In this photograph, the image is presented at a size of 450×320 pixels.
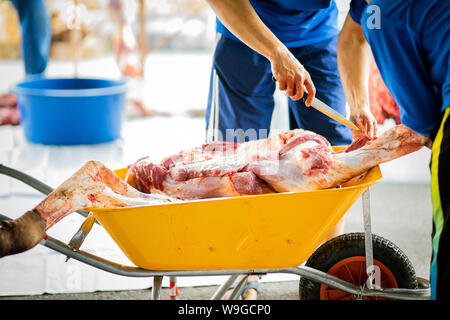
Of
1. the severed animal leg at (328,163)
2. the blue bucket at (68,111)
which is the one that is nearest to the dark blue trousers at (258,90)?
the severed animal leg at (328,163)

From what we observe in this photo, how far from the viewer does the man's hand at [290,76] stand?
5.04 ft

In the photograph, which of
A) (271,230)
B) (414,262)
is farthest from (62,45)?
(271,230)

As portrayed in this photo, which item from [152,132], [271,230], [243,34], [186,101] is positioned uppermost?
[186,101]

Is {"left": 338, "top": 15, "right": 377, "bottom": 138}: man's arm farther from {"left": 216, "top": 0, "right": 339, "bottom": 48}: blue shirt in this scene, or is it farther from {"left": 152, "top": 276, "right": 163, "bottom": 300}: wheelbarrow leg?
{"left": 152, "top": 276, "right": 163, "bottom": 300}: wheelbarrow leg

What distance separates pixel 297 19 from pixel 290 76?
0.47 meters

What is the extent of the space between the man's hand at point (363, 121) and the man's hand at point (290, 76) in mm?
269

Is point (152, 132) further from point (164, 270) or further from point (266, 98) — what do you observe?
point (164, 270)

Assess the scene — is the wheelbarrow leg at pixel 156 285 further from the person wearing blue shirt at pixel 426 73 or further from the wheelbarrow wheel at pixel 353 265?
the person wearing blue shirt at pixel 426 73

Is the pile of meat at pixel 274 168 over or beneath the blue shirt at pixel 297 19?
beneath

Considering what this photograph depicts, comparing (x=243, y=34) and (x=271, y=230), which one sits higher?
(x=243, y=34)

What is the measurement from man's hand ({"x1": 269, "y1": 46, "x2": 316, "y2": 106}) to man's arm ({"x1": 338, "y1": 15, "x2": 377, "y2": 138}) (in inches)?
10.8

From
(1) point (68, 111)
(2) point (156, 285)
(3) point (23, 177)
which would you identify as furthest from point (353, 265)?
(1) point (68, 111)

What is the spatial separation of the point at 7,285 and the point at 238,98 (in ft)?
3.76

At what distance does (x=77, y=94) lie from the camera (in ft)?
11.5
